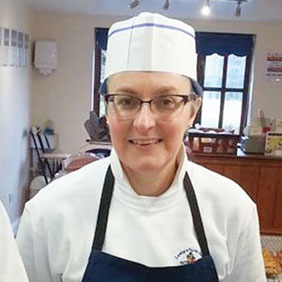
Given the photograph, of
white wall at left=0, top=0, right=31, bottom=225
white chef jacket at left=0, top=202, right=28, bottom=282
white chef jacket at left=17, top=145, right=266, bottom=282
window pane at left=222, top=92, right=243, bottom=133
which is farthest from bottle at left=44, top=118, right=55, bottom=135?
white chef jacket at left=0, top=202, right=28, bottom=282

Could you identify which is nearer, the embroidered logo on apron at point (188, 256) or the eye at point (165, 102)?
the eye at point (165, 102)

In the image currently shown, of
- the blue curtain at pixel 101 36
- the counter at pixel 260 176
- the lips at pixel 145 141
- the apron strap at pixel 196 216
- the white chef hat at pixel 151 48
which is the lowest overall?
the counter at pixel 260 176

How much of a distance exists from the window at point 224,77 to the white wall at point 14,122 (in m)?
2.11

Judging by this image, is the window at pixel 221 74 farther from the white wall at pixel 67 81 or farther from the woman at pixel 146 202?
the woman at pixel 146 202

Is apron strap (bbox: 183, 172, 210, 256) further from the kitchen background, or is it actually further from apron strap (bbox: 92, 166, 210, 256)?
the kitchen background

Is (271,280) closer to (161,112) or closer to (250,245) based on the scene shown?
(250,245)

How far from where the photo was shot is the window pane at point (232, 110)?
5.63m

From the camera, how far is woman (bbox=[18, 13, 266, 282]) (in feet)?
3.44

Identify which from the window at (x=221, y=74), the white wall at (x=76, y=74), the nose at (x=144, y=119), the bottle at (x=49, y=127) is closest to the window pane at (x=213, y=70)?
the window at (x=221, y=74)

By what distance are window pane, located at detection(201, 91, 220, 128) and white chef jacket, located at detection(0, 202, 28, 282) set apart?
4.87 m

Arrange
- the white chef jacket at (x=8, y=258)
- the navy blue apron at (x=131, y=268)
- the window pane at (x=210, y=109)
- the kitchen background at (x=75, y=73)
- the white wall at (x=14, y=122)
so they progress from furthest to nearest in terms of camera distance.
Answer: the window pane at (x=210, y=109)
the kitchen background at (x=75, y=73)
the white wall at (x=14, y=122)
the navy blue apron at (x=131, y=268)
the white chef jacket at (x=8, y=258)

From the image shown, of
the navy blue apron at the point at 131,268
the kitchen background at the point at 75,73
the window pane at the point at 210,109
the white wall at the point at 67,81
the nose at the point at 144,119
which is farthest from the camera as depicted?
the window pane at the point at 210,109

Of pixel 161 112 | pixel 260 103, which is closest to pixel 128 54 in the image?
pixel 161 112

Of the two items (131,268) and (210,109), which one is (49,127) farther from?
(131,268)
